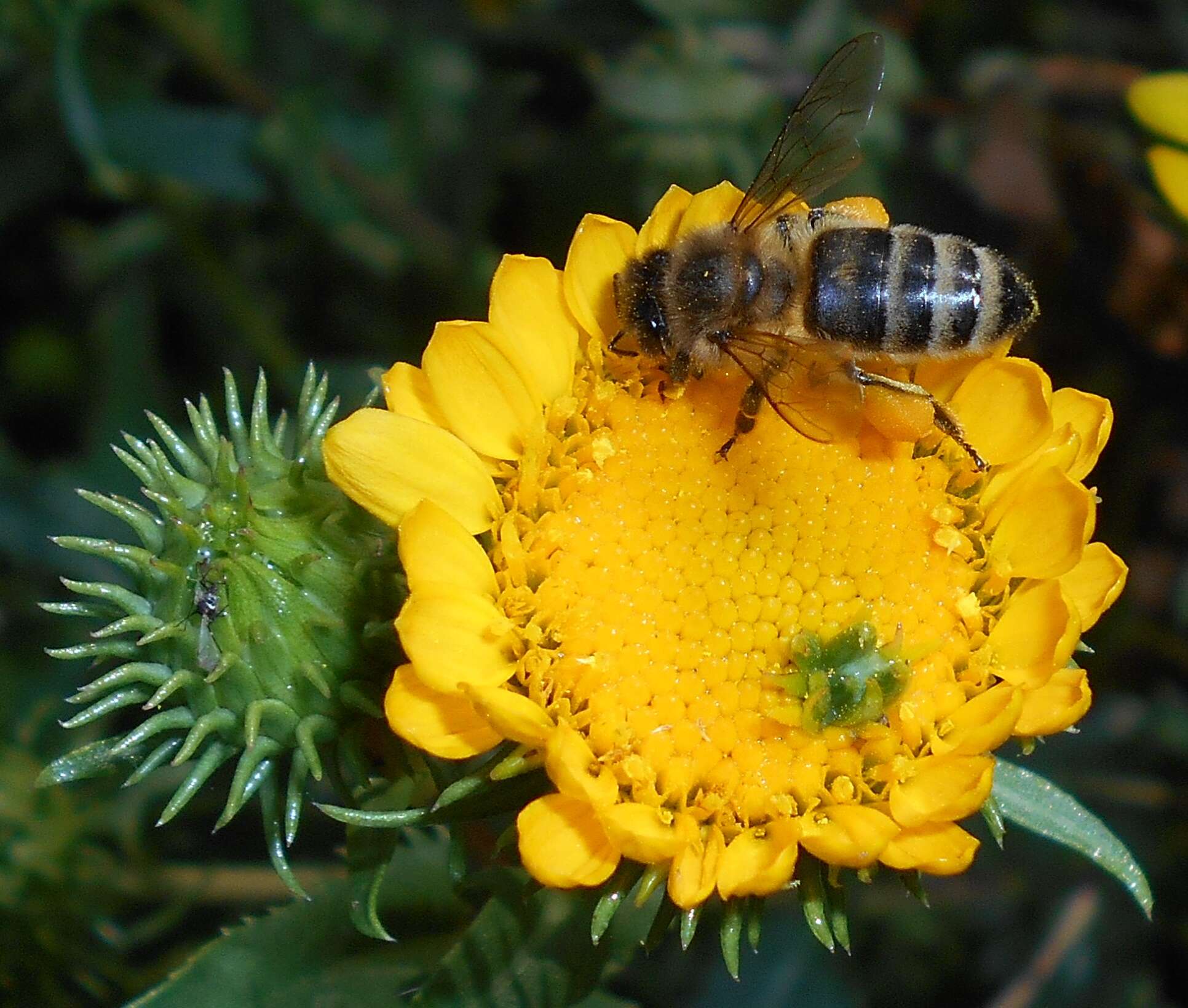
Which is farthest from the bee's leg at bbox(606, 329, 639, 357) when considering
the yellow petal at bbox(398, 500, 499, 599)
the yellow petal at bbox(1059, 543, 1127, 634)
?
the yellow petal at bbox(1059, 543, 1127, 634)

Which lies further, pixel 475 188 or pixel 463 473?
pixel 475 188

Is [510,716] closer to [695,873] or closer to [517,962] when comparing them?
[695,873]

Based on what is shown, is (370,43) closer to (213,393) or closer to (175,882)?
(213,393)

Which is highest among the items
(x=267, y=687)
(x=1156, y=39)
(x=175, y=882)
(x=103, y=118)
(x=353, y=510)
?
(x=1156, y=39)

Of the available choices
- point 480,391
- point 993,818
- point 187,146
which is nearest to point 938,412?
point 993,818

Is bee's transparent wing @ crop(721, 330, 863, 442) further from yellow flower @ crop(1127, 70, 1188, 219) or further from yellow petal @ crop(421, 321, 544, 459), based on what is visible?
yellow flower @ crop(1127, 70, 1188, 219)

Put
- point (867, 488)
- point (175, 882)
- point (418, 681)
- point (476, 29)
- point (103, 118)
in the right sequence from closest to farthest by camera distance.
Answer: point (418, 681), point (867, 488), point (175, 882), point (103, 118), point (476, 29)

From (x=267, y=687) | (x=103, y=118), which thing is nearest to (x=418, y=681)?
(x=267, y=687)
